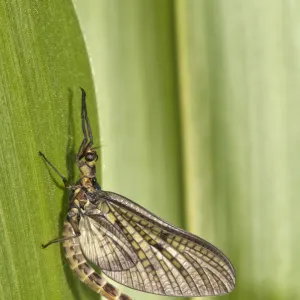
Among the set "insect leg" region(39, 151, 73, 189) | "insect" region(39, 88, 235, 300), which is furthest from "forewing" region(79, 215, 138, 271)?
"insect leg" region(39, 151, 73, 189)

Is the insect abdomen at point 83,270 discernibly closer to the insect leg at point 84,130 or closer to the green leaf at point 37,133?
the green leaf at point 37,133

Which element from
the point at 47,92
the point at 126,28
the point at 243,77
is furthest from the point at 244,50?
the point at 47,92

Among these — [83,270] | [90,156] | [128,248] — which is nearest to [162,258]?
[128,248]

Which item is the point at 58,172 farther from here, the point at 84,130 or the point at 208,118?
the point at 208,118

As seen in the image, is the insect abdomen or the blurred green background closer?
the insect abdomen

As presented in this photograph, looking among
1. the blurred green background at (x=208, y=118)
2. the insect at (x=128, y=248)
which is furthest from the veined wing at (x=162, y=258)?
the blurred green background at (x=208, y=118)

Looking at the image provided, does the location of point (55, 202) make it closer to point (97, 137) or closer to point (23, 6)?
point (97, 137)

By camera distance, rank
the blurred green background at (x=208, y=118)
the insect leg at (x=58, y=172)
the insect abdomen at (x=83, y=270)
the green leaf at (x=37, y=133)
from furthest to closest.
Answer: the blurred green background at (x=208, y=118)
the insect abdomen at (x=83, y=270)
the insect leg at (x=58, y=172)
the green leaf at (x=37, y=133)

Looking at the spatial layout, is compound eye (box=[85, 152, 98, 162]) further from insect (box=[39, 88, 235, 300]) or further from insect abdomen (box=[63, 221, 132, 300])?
insect abdomen (box=[63, 221, 132, 300])
